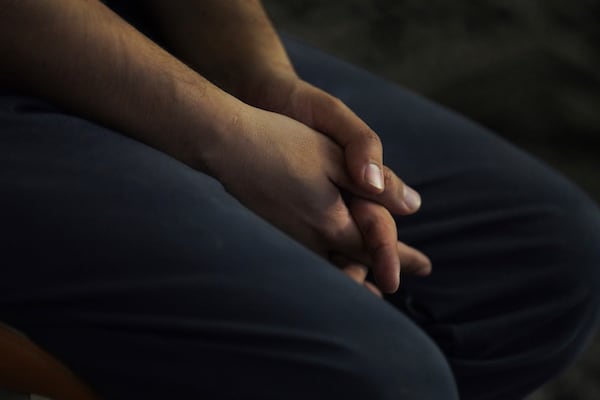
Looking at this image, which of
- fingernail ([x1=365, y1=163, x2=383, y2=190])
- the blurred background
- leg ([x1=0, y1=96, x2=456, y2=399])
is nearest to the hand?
fingernail ([x1=365, y1=163, x2=383, y2=190])

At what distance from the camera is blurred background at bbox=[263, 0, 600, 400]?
1130mm

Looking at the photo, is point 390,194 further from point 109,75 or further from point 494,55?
point 494,55

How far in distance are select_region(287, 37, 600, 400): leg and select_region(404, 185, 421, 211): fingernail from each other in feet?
0.14

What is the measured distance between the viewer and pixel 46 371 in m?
0.48

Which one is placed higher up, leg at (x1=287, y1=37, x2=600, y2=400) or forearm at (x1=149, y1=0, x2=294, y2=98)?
forearm at (x1=149, y1=0, x2=294, y2=98)

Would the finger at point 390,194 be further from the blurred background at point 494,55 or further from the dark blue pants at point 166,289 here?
the blurred background at point 494,55

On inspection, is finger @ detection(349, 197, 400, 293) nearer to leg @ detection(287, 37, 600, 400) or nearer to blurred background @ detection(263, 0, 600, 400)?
leg @ detection(287, 37, 600, 400)

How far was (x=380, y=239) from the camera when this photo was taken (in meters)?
0.56

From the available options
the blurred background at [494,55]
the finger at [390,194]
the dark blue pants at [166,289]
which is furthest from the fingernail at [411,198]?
the blurred background at [494,55]

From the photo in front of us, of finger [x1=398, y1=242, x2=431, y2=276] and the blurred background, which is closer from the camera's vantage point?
finger [x1=398, y1=242, x2=431, y2=276]

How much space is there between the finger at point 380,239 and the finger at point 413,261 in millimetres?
40

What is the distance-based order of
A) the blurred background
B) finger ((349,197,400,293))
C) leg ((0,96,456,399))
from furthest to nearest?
the blurred background, finger ((349,197,400,293)), leg ((0,96,456,399))

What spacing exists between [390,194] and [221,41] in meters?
0.17

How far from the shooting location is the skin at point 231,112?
51 centimetres
